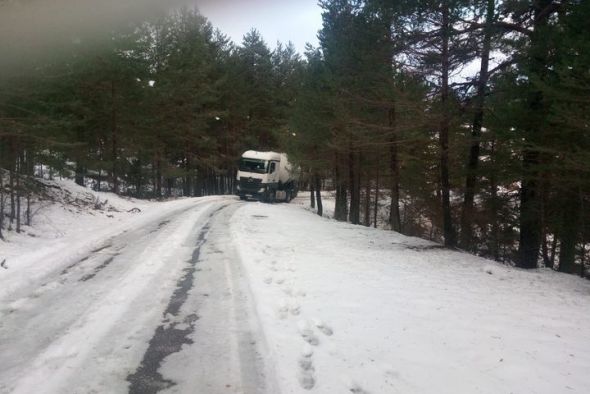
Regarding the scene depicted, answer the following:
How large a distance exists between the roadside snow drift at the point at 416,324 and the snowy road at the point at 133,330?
0.44 m

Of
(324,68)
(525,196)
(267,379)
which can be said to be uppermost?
(324,68)

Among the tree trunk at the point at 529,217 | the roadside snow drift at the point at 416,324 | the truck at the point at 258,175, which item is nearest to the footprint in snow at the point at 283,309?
the roadside snow drift at the point at 416,324

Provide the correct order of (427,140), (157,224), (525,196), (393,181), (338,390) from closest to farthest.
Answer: (338,390), (525,196), (427,140), (157,224), (393,181)

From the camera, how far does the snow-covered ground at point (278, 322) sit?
12.3 feet

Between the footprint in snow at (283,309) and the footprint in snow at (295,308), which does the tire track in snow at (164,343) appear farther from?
the footprint in snow at (295,308)

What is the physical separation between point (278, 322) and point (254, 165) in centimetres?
2646

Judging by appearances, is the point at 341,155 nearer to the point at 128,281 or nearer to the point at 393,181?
the point at 393,181

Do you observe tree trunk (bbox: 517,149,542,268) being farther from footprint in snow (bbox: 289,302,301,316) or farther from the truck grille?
the truck grille

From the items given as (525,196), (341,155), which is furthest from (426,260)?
(341,155)

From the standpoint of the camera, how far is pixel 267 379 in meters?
3.74

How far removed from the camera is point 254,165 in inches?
1225

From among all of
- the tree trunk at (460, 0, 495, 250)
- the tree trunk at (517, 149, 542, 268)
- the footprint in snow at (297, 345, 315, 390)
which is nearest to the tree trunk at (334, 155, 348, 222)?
the tree trunk at (460, 0, 495, 250)

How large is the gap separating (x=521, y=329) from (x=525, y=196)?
21.0 ft

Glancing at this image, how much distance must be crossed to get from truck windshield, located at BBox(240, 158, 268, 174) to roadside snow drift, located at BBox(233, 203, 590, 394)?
21654 mm
